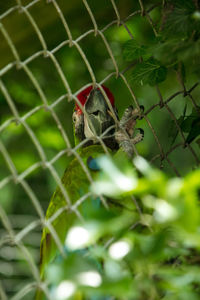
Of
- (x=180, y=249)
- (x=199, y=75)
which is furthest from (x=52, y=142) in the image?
(x=180, y=249)

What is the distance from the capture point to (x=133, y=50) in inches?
37.3

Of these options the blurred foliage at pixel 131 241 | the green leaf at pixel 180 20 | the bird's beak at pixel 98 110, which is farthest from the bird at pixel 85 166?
the blurred foliage at pixel 131 241

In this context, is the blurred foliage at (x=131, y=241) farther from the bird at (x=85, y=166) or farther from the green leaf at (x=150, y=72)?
the green leaf at (x=150, y=72)

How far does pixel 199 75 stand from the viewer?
0.86m

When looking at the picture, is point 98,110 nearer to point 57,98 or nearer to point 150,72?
point 150,72

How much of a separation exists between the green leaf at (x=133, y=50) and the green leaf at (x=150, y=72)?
31 millimetres

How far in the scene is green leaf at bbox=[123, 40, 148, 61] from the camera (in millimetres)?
940

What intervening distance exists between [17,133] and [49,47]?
418 millimetres

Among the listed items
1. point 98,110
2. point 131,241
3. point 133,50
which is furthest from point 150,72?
point 131,241

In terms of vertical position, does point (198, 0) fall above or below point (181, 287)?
above

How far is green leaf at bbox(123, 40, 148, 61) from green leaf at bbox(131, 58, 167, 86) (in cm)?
3

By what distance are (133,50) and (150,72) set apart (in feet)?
0.21

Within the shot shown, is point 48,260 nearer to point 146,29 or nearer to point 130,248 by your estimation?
point 130,248

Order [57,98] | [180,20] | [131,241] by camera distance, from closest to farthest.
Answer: [131,241], [180,20], [57,98]
